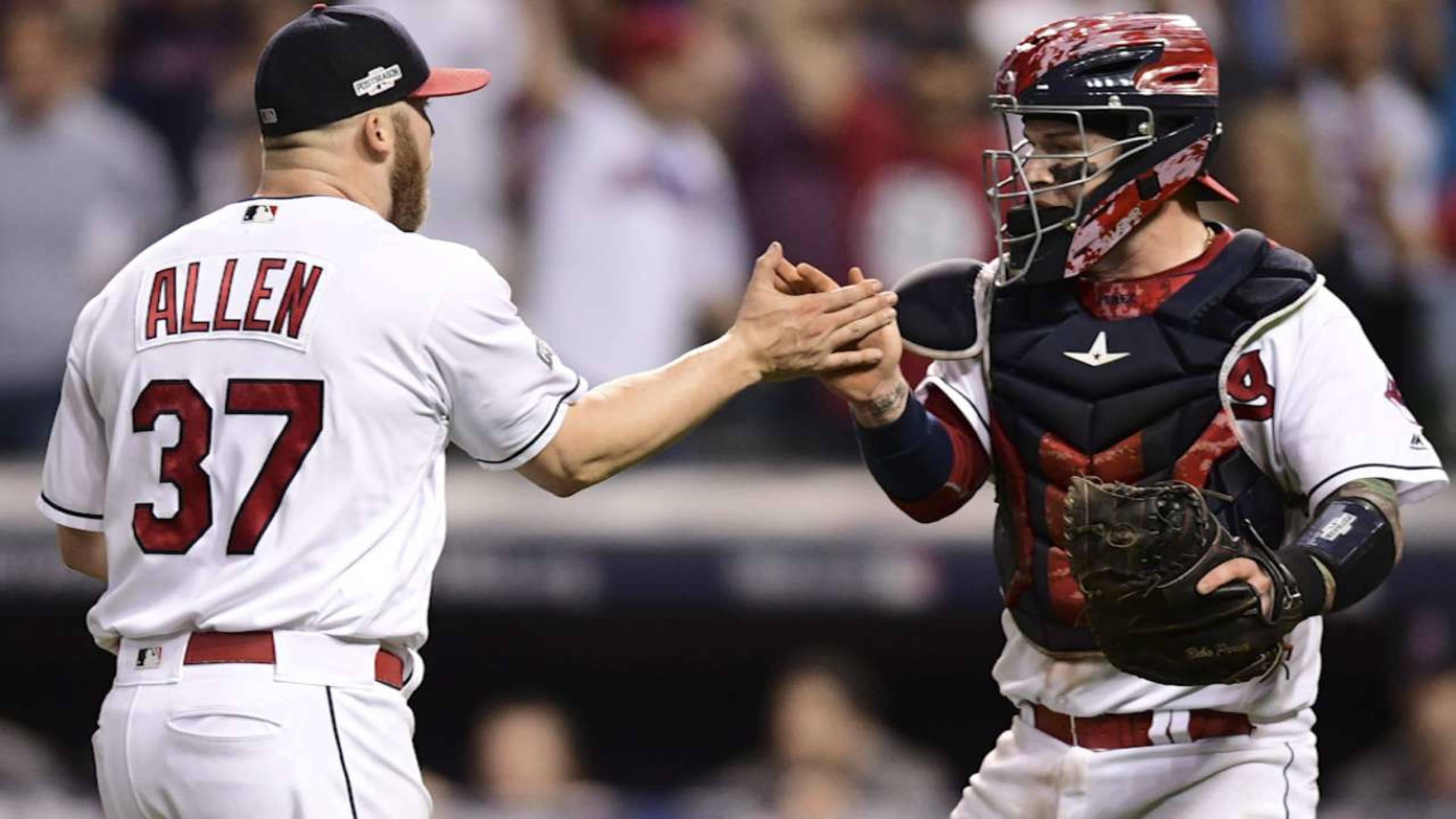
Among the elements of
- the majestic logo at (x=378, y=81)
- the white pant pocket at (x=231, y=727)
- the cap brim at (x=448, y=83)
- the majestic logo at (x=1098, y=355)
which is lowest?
the white pant pocket at (x=231, y=727)

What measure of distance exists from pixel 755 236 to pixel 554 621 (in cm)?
189

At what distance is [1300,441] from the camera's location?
3412 millimetres

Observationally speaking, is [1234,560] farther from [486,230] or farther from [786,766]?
[486,230]

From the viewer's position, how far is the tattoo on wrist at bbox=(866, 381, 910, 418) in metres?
3.62

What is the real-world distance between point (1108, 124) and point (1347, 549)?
2.77 feet

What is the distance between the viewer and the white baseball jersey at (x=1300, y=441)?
3.39 meters

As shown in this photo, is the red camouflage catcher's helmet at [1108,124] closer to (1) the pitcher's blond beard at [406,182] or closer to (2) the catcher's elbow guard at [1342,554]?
(2) the catcher's elbow guard at [1342,554]

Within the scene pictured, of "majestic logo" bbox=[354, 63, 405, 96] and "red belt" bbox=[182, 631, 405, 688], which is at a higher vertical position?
"majestic logo" bbox=[354, 63, 405, 96]

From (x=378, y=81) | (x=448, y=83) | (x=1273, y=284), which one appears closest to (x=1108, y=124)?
(x=1273, y=284)

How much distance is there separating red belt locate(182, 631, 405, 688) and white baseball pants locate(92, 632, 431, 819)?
11mm

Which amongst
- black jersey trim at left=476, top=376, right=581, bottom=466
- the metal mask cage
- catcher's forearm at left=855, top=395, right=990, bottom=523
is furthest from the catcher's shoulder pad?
black jersey trim at left=476, top=376, right=581, bottom=466

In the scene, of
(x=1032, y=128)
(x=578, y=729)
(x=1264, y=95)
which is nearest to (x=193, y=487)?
(x=1032, y=128)

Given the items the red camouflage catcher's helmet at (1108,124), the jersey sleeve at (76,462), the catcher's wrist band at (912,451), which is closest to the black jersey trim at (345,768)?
the jersey sleeve at (76,462)

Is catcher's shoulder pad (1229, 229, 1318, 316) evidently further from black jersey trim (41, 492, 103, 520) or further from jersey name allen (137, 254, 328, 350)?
black jersey trim (41, 492, 103, 520)
